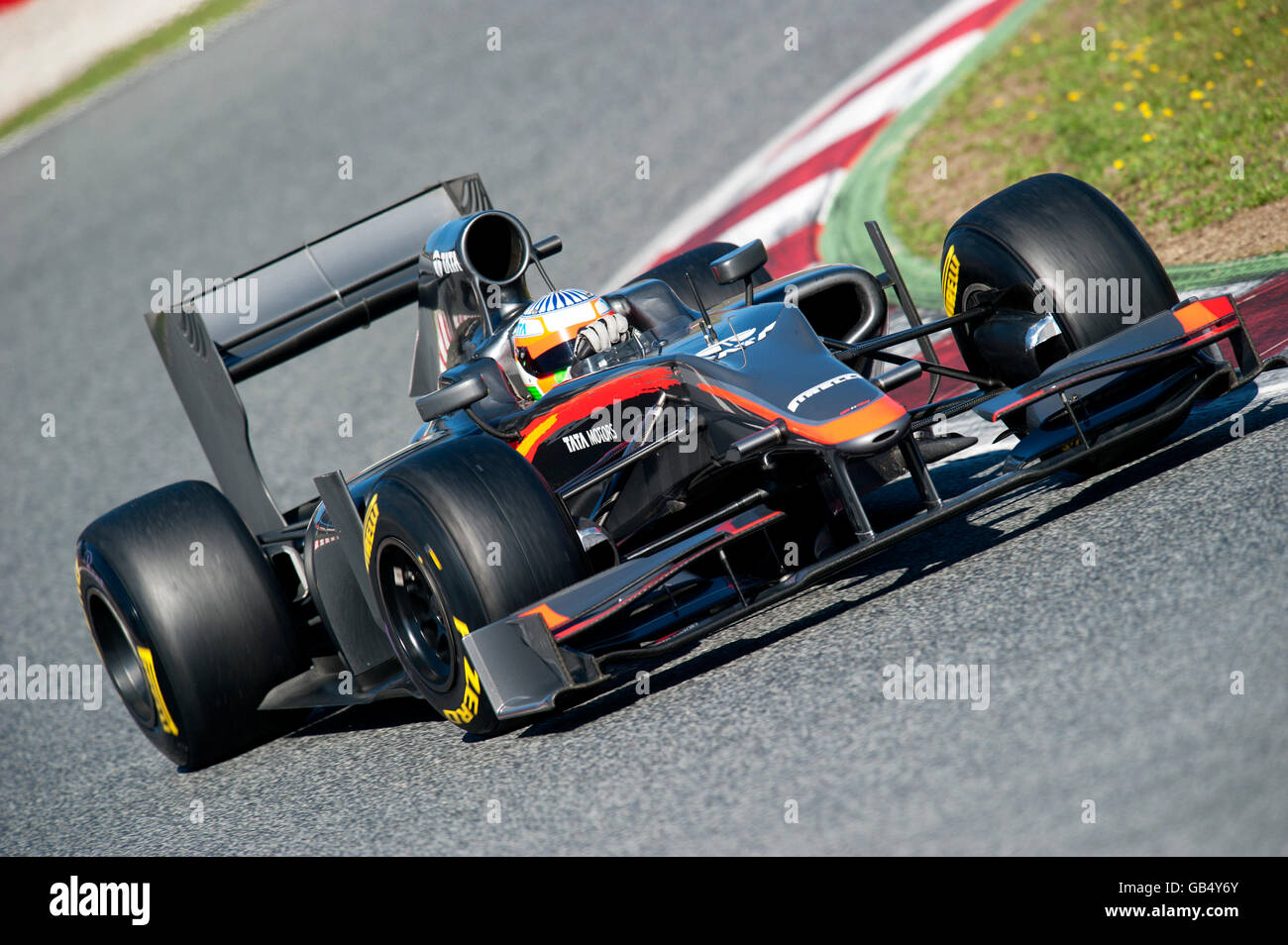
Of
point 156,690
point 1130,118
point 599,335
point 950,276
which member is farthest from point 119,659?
point 1130,118

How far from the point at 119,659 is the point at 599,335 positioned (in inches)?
92.5

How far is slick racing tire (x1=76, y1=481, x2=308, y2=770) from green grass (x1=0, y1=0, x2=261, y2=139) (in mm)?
→ 15113

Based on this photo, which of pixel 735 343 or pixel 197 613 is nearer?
pixel 735 343

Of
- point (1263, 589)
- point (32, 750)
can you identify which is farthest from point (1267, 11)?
point (32, 750)

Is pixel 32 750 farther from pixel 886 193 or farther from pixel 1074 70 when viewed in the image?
pixel 1074 70

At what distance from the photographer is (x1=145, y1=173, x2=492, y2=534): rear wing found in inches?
249

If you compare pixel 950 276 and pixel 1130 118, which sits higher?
pixel 1130 118

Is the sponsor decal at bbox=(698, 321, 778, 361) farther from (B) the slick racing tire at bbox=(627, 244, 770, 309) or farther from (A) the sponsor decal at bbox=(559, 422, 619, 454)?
(B) the slick racing tire at bbox=(627, 244, 770, 309)

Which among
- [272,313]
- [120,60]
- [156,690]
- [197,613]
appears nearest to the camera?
[197,613]

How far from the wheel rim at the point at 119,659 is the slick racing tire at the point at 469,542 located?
1543 millimetres

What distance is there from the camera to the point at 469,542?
439cm

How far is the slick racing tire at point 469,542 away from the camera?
438 cm

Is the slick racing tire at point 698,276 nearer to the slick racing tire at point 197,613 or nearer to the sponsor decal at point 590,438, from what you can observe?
the sponsor decal at point 590,438

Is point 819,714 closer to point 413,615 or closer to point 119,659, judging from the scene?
point 413,615
